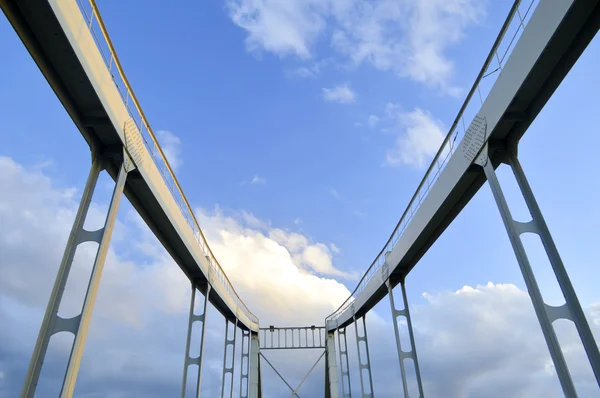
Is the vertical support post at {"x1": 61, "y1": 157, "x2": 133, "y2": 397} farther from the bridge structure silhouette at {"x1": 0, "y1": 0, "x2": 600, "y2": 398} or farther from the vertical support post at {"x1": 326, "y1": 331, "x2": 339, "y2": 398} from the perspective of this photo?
the vertical support post at {"x1": 326, "y1": 331, "x2": 339, "y2": 398}

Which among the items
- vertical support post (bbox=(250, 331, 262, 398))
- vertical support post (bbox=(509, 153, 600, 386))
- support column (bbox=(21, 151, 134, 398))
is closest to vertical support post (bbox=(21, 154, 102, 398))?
support column (bbox=(21, 151, 134, 398))

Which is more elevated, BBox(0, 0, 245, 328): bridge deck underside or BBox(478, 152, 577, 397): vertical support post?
BBox(0, 0, 245, 328): bridge deck underside

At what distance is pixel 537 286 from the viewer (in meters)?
10.3

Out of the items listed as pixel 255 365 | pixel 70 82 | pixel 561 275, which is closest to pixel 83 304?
pixel 70 82

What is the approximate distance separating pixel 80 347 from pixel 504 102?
11104 mm

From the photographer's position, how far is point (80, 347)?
9.98 meters

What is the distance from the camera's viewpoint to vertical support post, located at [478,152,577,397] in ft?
31.4

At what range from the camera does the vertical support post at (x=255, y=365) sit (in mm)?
41562

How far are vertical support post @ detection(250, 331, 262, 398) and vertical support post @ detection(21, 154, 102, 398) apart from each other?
33.8 m

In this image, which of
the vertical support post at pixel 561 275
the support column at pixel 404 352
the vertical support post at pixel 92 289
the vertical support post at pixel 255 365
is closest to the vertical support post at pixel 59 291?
the vertical support post at pixel 92 289

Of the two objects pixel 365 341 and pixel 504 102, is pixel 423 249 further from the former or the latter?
pixel 365 341

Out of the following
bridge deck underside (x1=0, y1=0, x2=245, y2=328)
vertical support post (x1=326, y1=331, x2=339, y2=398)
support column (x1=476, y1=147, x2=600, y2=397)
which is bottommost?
support column (x1=476, y1=147, x2=600, y2=397)

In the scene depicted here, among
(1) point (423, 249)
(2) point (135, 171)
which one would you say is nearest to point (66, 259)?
(2) point (135, 171)

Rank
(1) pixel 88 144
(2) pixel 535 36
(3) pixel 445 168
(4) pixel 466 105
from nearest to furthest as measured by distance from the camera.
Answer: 1. (2) pixel 535 36
2. (1) pixel 88 144
3. (4) pixel 466 105
4. (3) pixel 445 168
